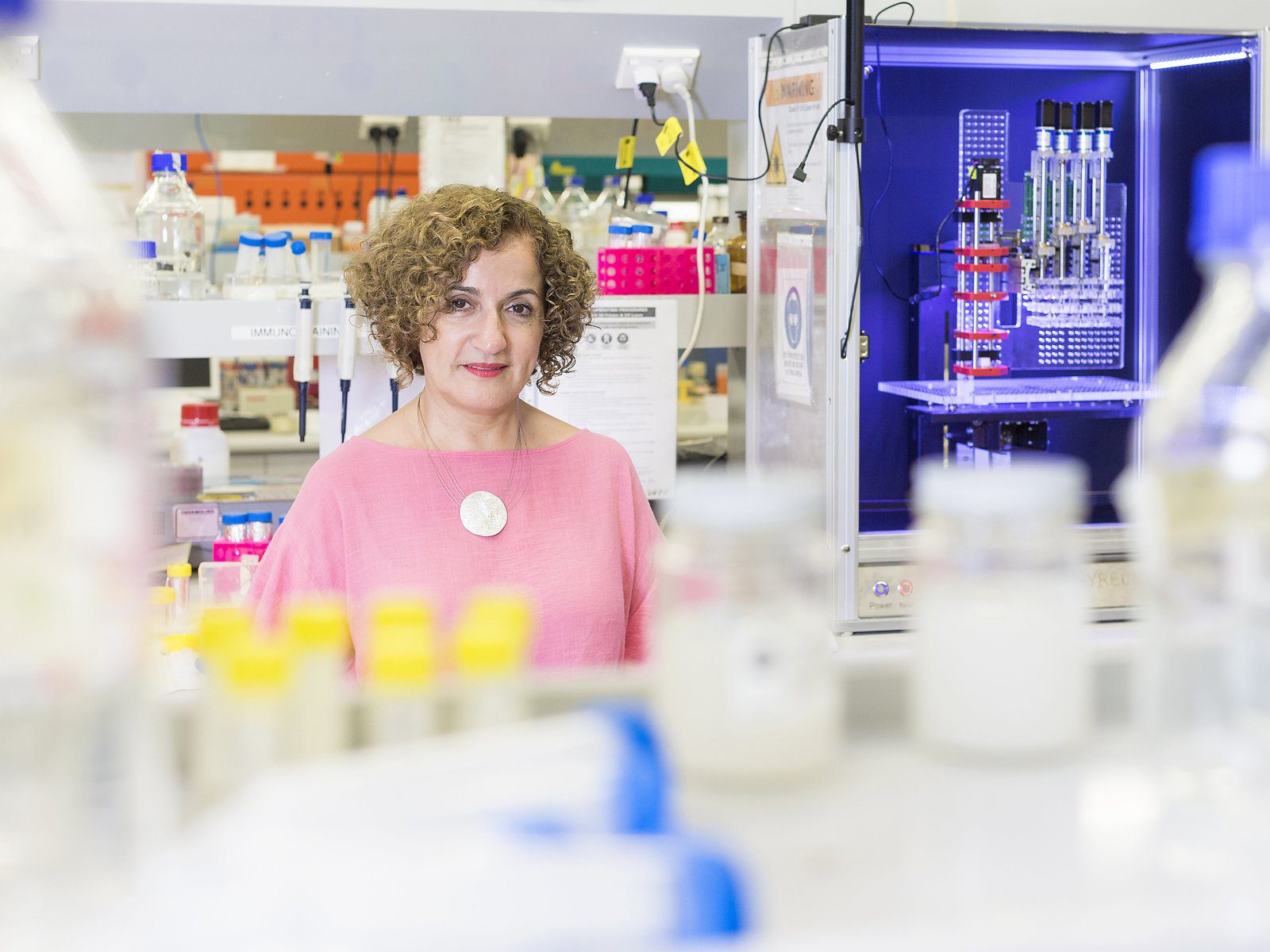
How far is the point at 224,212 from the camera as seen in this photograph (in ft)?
22.0

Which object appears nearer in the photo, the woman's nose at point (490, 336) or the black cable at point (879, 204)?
the woman's nose at point (490, 336)

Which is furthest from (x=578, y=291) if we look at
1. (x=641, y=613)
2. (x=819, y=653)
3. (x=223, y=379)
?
(x=223, y=379)

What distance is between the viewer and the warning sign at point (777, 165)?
2.93 metres

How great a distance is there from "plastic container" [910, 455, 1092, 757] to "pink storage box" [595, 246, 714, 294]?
2277 mm

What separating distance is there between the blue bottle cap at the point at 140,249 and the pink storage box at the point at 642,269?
0.90 m

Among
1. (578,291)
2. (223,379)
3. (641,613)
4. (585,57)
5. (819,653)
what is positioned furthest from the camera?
(223,379)

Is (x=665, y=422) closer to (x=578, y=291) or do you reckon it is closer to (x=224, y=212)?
(x=578, y=291)

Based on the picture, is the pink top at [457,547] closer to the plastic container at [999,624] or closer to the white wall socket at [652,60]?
the white wall socket at [652,60]

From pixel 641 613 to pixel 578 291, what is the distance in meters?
0.56

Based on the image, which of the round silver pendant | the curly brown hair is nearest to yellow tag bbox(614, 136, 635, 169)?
Result: the curly brown hair

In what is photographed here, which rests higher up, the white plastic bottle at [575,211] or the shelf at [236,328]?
the white plastic bottle at [575,211]

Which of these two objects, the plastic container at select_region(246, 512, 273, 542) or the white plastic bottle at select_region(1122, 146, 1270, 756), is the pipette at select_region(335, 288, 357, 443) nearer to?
the plastic container at select_region(246, 512, 273, 542)

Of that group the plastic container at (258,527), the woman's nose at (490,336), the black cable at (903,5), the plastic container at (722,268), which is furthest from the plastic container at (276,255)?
the black cable at (903,5)

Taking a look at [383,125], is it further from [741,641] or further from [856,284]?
[741,641]
